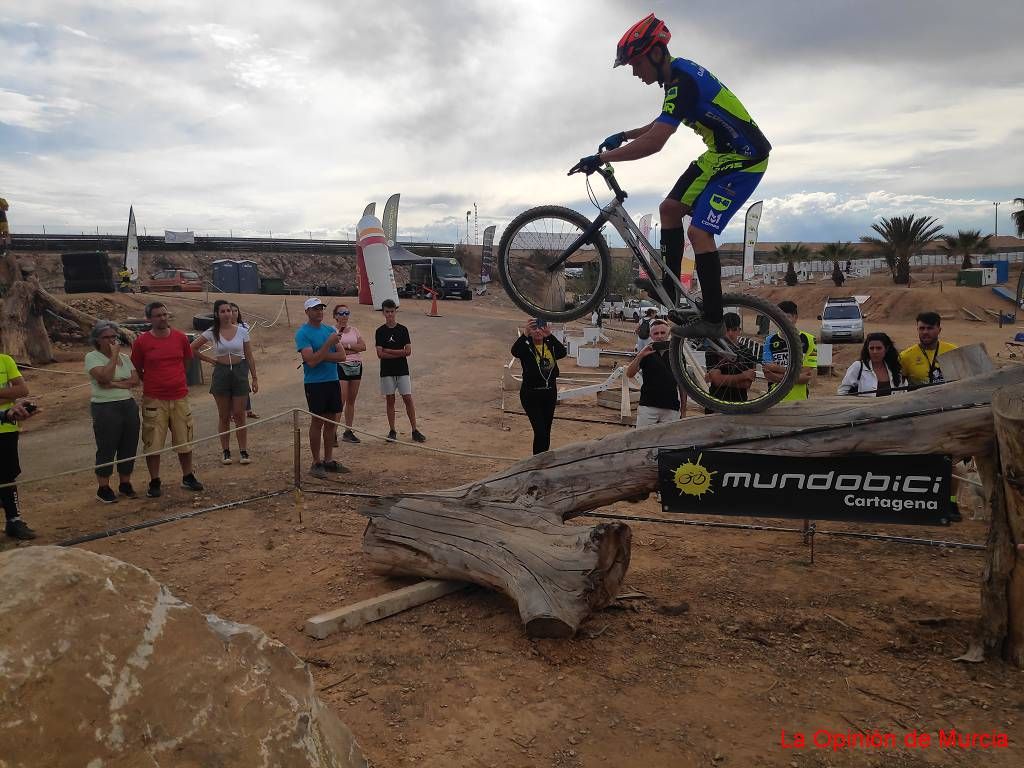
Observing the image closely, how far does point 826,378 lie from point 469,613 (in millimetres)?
16026

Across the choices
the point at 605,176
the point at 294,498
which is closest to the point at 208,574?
the point at 294,498

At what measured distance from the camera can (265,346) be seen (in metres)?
20.0

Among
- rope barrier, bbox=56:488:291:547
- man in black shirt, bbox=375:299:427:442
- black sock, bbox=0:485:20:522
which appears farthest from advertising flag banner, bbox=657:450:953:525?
black sock, bbox=0:485:20:522

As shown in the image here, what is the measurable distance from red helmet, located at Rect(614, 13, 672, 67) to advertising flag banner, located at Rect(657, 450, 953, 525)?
2756mm

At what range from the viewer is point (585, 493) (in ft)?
17.3

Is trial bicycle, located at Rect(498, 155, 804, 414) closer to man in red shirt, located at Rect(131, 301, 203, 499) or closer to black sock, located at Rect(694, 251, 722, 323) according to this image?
black sock, located at Rect(694, 251, 722, 323)

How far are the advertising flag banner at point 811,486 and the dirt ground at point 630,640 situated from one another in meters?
0.92

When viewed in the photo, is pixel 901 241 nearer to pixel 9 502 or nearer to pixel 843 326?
pixel 843 326

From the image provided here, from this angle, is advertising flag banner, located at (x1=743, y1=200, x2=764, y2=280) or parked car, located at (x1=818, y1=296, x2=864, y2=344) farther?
advertising flag banner, located at (x1=743, y1=200, x2=764, y2=280)

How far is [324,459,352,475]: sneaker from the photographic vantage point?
870 centimetres

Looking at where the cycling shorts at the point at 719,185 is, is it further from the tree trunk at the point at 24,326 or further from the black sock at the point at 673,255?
the tree trunk at the point at 24,326

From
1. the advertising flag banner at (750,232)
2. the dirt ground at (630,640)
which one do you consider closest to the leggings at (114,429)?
the dirt ground at (630,640)

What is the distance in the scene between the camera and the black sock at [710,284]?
4594mm

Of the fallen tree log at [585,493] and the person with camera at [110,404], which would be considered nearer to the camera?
the fallen tree log at [585,493]
